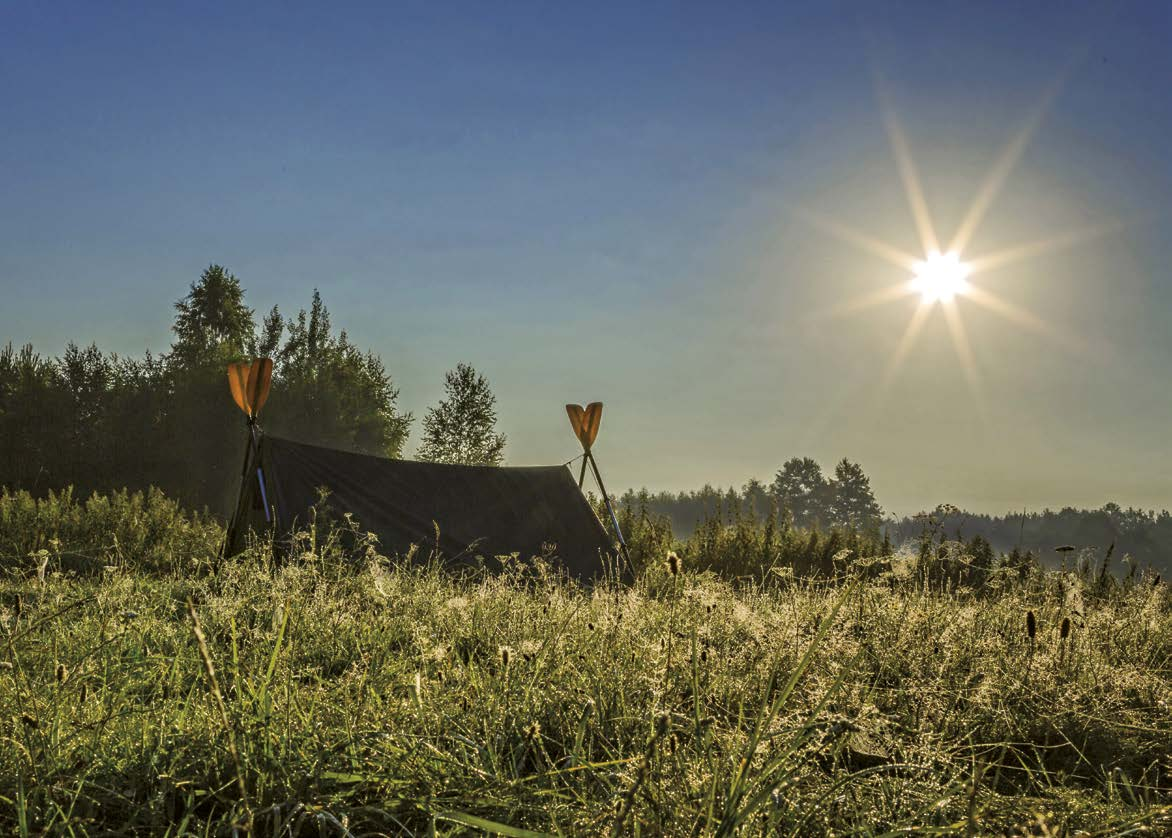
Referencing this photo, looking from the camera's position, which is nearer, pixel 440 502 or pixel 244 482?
pixel 244 482

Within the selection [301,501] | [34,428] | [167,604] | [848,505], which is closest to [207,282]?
[34,428]

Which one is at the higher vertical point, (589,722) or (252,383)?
(252,383)

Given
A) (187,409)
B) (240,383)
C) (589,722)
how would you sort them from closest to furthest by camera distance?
(589,722)
(240,383)
(187,409)

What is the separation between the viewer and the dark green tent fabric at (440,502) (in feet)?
23.1

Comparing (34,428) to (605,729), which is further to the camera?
(34,428)

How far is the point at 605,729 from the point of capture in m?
2.00

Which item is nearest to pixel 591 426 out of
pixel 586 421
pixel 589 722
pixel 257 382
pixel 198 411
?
pixel 586 421

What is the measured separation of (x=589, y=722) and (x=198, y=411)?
22332mm

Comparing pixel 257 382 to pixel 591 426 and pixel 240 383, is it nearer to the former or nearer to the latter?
pixel 240 383

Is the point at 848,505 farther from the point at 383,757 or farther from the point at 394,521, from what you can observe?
the point at 383,757

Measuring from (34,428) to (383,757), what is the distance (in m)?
21.7

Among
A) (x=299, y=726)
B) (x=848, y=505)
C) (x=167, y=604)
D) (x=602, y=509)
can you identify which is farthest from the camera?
(x=848, y=505)

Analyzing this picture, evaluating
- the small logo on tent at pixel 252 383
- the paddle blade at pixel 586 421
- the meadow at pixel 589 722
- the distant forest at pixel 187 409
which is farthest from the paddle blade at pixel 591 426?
the distant forest at pixel 187 409

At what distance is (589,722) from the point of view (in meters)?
2.01
